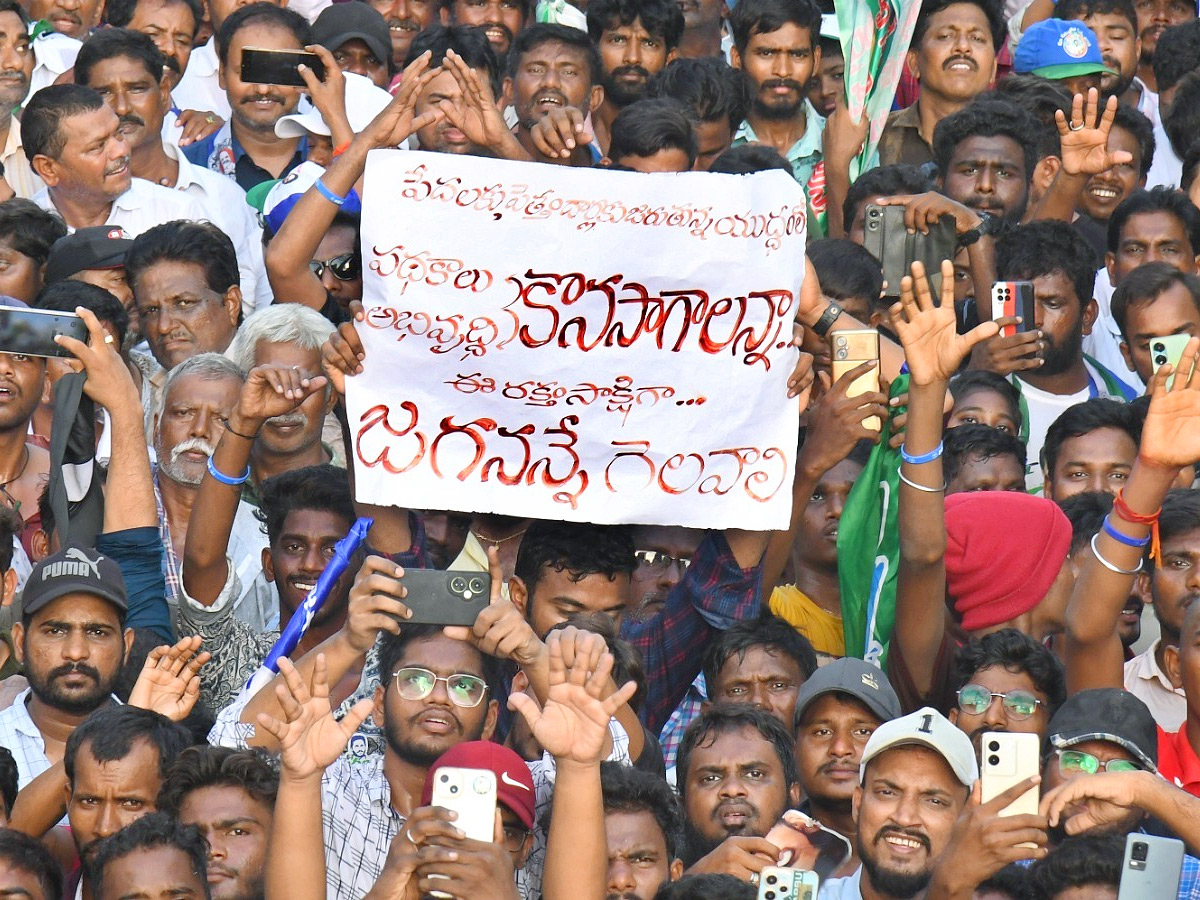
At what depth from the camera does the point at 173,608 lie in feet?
26.9

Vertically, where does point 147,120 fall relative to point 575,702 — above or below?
above

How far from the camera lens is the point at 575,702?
641 cm

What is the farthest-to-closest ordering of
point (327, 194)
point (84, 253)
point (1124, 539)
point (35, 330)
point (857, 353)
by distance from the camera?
point (84, 253)
point (327, 194)
point (35, 330)
point (857, 353)
point (1124, 539)

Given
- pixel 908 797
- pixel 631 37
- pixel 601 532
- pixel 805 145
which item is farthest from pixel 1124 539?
pixel 631 37

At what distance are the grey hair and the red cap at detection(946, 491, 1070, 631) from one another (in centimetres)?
214

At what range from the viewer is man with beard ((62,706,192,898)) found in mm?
7004

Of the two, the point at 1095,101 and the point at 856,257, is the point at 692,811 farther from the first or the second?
the point at 1095,101

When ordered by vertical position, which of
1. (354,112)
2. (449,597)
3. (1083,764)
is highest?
(354,112)

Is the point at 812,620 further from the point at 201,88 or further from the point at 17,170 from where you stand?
the point at 201,88

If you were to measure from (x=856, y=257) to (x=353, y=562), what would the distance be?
6.62ft

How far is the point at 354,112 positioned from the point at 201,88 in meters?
1.70

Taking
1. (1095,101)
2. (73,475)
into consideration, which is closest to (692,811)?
(73,475)

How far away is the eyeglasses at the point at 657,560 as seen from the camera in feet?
27.5

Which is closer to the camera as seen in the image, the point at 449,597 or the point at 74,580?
the point at 449,597
